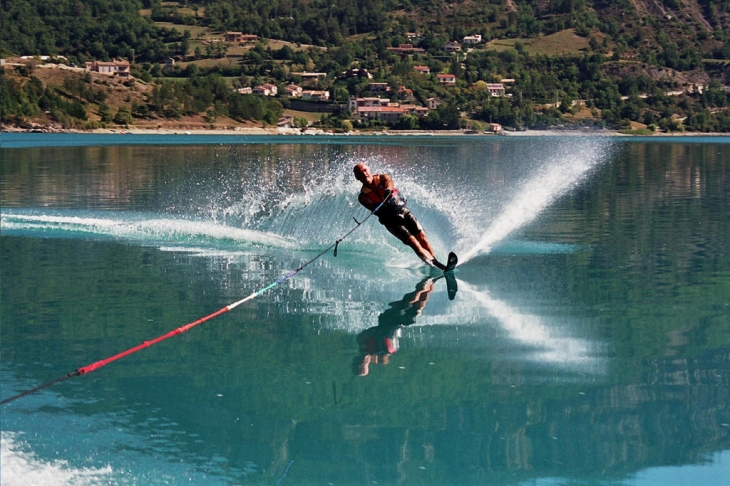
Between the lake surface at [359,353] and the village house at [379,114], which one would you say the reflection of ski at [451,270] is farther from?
the village house at [379,114]

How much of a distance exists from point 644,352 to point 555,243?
30.4ft

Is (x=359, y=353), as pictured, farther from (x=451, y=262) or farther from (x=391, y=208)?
(x=451, y=262)

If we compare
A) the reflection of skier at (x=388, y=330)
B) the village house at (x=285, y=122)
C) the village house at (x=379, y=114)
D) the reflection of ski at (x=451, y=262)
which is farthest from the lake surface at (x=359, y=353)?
the village house at (x=379, y=114)

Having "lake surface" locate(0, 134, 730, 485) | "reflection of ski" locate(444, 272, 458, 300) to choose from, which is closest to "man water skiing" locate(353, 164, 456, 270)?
"reflection of ski" locate(444, 272, 458, 300)

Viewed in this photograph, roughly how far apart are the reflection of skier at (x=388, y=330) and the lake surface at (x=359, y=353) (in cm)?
5

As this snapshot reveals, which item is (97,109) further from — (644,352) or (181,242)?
(644,352)

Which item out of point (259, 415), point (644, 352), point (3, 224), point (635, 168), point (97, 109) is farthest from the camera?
point (97, 109)

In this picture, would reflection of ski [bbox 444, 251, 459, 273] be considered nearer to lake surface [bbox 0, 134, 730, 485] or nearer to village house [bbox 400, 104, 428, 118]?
lake surface [bbox 0, 134, 730, 485]

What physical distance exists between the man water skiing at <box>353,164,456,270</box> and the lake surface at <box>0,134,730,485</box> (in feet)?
1.99

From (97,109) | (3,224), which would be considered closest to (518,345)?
(3,224)

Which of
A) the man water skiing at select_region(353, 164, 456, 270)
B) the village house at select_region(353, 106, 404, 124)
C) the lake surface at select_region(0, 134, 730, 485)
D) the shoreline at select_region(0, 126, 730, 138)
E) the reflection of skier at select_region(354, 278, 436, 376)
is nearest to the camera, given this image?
the lake surface at select_region(0, 134, 730, 485)

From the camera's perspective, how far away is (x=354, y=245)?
20.2 m

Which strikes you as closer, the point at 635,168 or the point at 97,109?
the point at 635,168

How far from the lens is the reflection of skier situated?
11.7 metres
